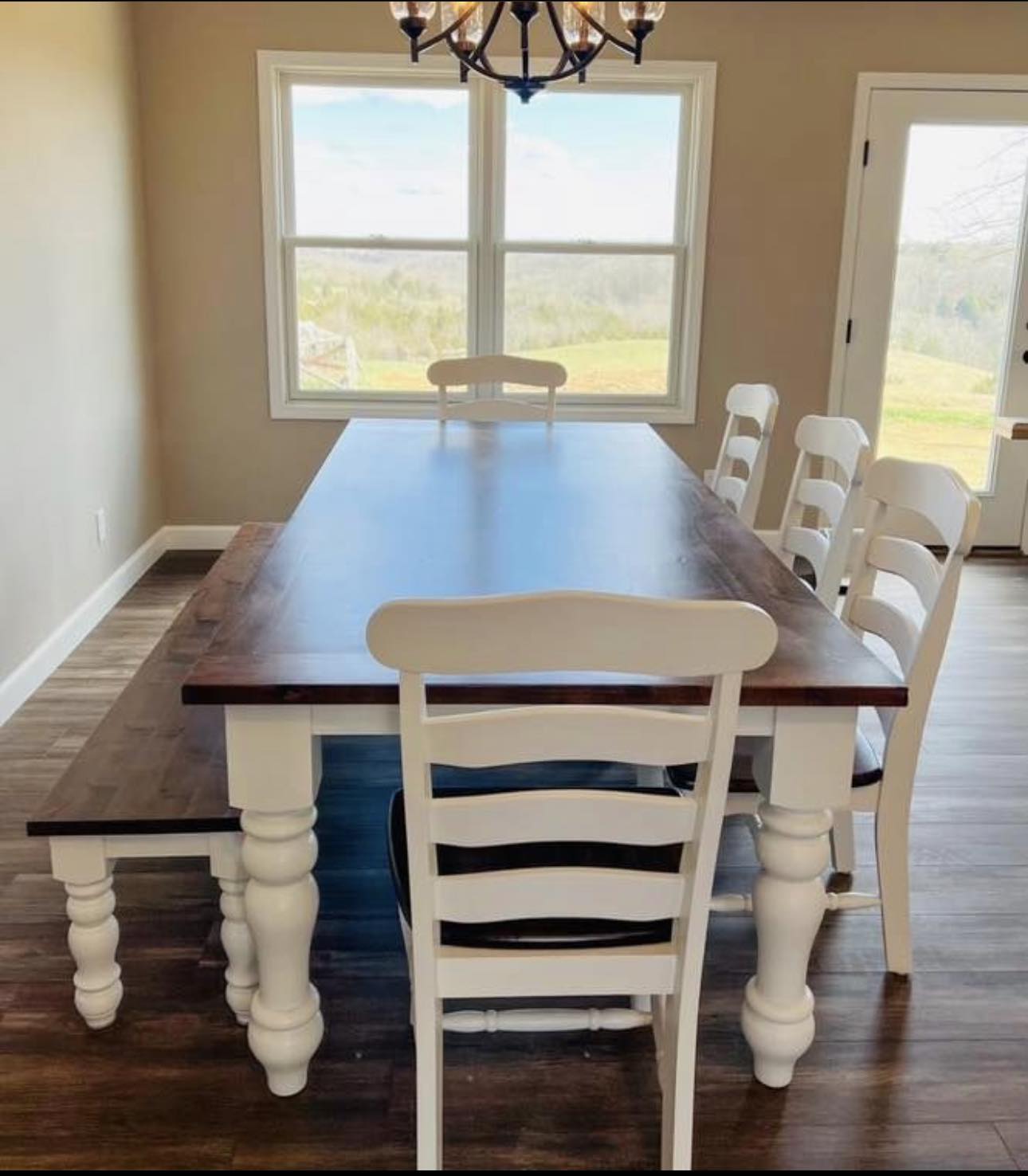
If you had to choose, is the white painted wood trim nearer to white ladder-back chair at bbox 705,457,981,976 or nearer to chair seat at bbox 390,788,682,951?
white ladder-back chair at bbox 705,457,981,976

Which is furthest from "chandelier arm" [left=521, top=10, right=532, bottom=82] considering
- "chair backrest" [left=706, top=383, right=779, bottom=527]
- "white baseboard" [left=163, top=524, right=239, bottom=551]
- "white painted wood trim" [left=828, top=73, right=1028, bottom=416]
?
"white baseboard" [left=163, top=524, right=239, bottom=551]

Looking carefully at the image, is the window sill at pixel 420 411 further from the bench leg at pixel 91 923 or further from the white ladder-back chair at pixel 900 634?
the bench leg at pixel 91 923

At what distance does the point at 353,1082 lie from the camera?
174 centimetres

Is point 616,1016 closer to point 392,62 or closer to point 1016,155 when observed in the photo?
point 392,62

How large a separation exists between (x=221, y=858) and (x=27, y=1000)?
52 centimetres

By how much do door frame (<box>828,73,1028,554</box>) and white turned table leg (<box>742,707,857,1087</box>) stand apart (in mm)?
3572

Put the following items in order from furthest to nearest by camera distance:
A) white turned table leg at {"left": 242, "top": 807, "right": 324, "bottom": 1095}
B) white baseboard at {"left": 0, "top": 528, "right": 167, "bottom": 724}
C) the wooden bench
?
white baseboard at {"left": 0, "top": 528, "right": 167, "bottom": 724} < the wooden bench < white turned table leg at {"left": 242, "top": 807, "right": 324, "bottom": 1095}

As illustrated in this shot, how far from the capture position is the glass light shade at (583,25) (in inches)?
98.3

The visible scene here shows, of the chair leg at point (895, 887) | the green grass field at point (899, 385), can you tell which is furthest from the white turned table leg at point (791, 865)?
the green grass field at point (899, 385)

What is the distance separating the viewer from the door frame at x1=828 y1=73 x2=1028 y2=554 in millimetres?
4527

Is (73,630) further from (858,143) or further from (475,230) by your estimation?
(858,143)

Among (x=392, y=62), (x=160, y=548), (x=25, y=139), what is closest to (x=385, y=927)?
(x=25, y=139)

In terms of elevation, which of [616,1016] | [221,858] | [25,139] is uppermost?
[25,139]

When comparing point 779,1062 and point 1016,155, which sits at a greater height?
point 1016,155
